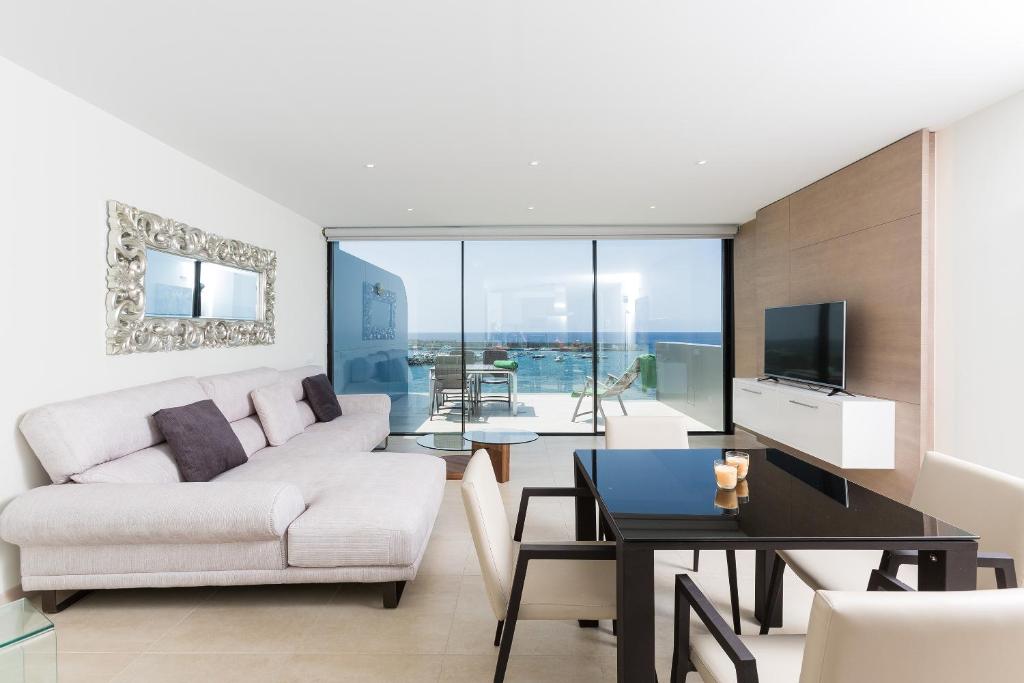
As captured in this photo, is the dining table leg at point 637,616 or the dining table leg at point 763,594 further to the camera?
the dining table leg at point 763,594

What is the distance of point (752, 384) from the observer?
4.99 m

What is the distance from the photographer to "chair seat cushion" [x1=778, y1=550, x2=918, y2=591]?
5.72ft

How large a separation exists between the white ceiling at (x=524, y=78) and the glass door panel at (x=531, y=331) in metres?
2.19

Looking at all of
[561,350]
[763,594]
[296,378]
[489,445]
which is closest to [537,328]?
[561,350]

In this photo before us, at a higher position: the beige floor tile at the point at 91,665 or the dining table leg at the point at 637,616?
the dining table leg at the point at 637,616

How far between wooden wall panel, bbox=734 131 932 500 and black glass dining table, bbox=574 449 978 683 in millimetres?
1922

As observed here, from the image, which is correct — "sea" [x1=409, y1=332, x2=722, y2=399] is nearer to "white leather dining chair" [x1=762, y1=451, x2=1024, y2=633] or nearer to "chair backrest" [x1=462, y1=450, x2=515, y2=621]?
"white leather dining chair" [x1=762, y1=451, x2=1024, y2=633]

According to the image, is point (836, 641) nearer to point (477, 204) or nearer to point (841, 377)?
point (841, 377)

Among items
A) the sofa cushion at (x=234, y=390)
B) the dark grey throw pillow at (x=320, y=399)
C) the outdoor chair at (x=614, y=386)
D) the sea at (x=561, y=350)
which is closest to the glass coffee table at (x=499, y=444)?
the dark grey throw pillow at (x=320, y=399)

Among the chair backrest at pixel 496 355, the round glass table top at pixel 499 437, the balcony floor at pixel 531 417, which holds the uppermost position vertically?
the chair backrest at pixel 496 355

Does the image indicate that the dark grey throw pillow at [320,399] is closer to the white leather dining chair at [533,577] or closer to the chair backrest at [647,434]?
the chair backrest at [647,434]

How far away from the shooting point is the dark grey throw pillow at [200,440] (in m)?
2.82

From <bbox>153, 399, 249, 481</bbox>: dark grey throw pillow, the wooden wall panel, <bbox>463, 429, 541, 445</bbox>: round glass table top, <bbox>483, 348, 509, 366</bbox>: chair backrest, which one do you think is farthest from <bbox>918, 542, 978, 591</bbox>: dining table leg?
<bbox>483, 348, 509, 366</bbox>: chair backrest

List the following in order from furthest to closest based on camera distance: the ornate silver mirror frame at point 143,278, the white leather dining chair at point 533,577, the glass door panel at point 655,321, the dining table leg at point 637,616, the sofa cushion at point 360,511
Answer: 1. the glass door panel at point 655,321
2. the ornate silver mirror frame at point 143,278
3. the sofa cushion at point 360,511
4. the white leather dining chair at point 533,577
5. the dining table leg at point 637,616
